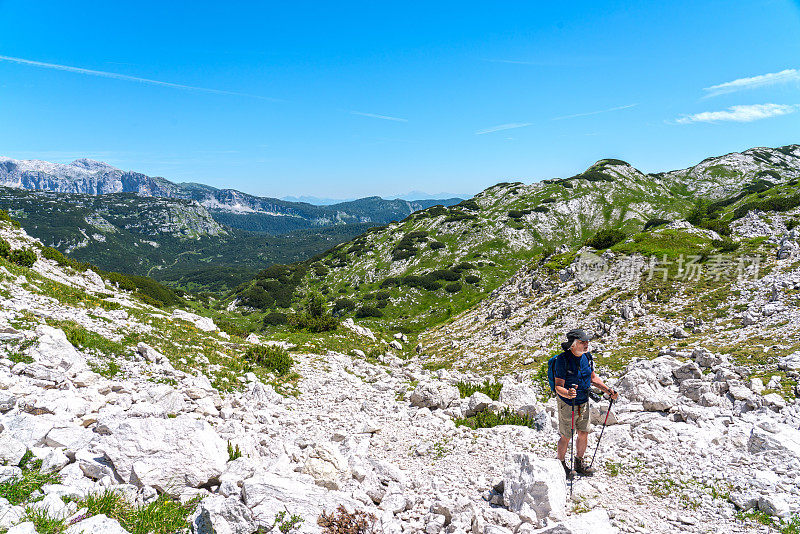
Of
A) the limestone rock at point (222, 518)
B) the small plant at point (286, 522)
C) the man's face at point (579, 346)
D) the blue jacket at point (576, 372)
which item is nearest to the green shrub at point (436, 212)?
the blue jacket at point (576, 372)

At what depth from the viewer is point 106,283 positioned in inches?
1347

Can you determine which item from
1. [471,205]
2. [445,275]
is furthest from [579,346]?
[471,205]

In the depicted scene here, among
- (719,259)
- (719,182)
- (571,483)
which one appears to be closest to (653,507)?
(571,483)

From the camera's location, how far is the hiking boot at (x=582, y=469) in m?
8.11

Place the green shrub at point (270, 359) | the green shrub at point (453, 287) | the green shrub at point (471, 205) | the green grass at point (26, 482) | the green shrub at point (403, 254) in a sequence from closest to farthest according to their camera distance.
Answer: the green grass at point (26, 482) < the green shrub at point (270, 359) < the green shrub at point (453, 287) < the green shrub at point (403, 254) < the green shrub at point (471, 205)

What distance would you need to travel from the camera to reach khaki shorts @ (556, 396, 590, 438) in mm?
8227

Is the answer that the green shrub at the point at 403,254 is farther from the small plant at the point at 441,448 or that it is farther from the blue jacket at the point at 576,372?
the blue jacket at the point at 576,372

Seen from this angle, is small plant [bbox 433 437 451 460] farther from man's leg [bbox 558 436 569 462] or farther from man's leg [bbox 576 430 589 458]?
man's leg [bbox 576 430 589 458]

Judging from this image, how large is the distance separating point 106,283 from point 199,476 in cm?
3652

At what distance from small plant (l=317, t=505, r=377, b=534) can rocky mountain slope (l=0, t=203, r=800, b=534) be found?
1.5 inches

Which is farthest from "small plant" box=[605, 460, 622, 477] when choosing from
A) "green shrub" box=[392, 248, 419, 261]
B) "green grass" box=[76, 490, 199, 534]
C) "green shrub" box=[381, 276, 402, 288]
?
"green shrub" box=[392, 248, 419, 261]

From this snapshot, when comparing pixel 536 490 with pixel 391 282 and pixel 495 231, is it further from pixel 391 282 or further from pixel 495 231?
pixel 495 231

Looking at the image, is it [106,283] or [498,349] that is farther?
[106,283]

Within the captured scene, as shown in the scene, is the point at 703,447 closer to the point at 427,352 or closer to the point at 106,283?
the point at 427,352
